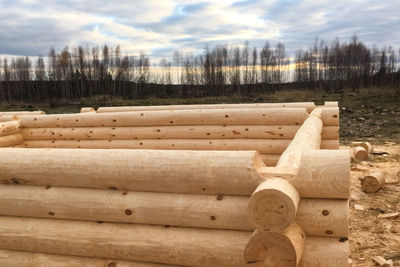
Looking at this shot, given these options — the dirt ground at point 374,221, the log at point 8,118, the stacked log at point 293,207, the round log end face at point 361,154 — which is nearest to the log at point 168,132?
the log at point 8,118

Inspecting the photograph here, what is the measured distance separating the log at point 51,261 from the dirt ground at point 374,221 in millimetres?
2841

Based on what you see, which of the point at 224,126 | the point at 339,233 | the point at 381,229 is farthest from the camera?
the point at 224,126

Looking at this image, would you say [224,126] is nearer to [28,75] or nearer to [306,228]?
[306,228]

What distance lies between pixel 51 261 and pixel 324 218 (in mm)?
2483

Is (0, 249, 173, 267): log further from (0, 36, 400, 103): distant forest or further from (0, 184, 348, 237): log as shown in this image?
(0, 36, 400, 103): distant forest

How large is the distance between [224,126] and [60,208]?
4.33 meters

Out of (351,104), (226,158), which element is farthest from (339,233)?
(351,104)

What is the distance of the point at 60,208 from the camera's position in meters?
3.35

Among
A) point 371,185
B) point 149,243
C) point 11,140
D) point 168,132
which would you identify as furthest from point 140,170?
point 11,140

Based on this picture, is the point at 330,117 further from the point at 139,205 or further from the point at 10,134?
the point at 10,134

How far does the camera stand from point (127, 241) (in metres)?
3.08

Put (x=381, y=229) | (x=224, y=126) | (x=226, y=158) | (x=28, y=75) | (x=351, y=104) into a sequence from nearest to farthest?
(x=226, y=158)
(x=381, y=229)
(x=224, y=126)
(x=351, y=104)
(x=28, y=75)

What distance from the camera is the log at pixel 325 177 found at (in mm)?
2670

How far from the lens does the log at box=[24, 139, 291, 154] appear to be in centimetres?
698
